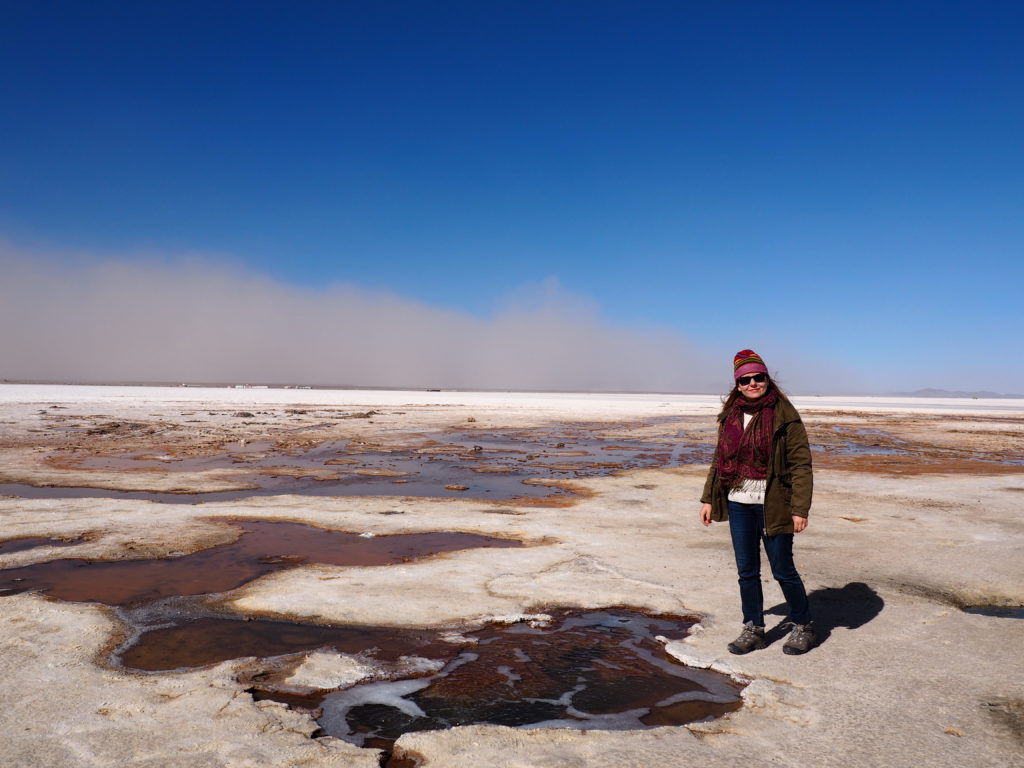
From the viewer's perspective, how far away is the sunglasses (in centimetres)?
418

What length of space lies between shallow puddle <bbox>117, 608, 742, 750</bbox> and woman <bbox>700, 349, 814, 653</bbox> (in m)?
0.70

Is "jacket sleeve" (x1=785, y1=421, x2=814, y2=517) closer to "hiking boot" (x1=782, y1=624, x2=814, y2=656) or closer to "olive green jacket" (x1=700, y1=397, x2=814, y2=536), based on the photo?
"olive green jacket" (x1=700, y1=397, x2=814, y2=536)

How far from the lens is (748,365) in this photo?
4.20 metres

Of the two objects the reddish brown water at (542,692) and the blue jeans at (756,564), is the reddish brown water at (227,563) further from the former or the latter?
the blue jeans at (756,564)

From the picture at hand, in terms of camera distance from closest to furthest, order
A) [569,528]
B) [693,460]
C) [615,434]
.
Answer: [569,528] < [693,460] < [615,434]

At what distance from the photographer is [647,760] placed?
287cm

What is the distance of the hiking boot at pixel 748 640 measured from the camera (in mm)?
4166

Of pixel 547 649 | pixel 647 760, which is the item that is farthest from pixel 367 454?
pixel 647 760

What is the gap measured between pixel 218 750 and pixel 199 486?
8981mm

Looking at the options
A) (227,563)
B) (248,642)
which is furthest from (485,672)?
(227,563)

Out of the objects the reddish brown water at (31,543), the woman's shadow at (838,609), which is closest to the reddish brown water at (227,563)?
the reddish brown water at (31,543)

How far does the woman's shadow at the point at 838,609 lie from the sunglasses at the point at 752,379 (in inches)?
71.2

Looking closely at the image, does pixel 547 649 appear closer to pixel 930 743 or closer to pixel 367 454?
pixel 930 743

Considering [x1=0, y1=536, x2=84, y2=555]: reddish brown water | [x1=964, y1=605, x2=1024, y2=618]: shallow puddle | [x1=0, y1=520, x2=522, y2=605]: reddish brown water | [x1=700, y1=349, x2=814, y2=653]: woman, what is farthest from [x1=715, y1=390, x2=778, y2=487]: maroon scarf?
[x1=0, y1=536, x2=84, y2=555]: reddish brown water
